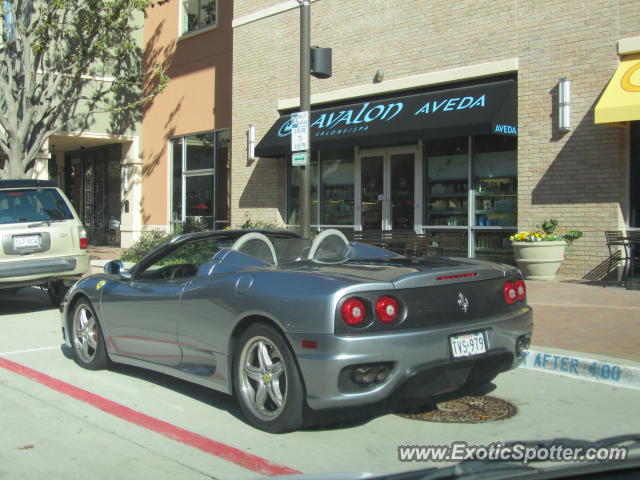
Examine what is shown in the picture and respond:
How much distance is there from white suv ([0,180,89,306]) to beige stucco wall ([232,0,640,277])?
23.8 feet

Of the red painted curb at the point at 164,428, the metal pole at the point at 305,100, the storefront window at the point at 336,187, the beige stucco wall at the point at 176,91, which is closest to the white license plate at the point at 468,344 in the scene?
the red painted curb at the point at 164,428

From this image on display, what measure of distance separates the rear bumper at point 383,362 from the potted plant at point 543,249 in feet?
24.8

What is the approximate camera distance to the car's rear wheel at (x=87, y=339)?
264 inches

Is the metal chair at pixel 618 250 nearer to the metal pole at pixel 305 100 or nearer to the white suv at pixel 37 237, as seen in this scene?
the metal pole at pixel 305 100

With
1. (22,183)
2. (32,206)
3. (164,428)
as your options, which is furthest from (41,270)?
(164,428)

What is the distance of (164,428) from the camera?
500cm

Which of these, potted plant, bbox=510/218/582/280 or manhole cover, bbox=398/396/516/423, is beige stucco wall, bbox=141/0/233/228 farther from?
manhole cover, bbox=398/396/516/423

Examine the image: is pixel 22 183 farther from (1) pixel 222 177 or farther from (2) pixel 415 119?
(1) pixel 222 177

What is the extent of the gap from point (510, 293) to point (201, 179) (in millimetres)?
16056

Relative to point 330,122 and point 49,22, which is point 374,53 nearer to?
point 330,122

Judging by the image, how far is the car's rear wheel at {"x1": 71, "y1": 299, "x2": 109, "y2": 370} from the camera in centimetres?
670

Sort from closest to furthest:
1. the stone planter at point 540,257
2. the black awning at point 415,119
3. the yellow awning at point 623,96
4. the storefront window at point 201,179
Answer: the yellow awning at point 623,96
the stone planter at point 540,257
the black awning at point 415,119
the storefront window at point 201,179

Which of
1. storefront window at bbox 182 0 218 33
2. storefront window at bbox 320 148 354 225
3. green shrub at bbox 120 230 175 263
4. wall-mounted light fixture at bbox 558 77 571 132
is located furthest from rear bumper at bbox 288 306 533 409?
storefront window at bbox 182 0 218 33

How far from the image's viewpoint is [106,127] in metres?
21.9
